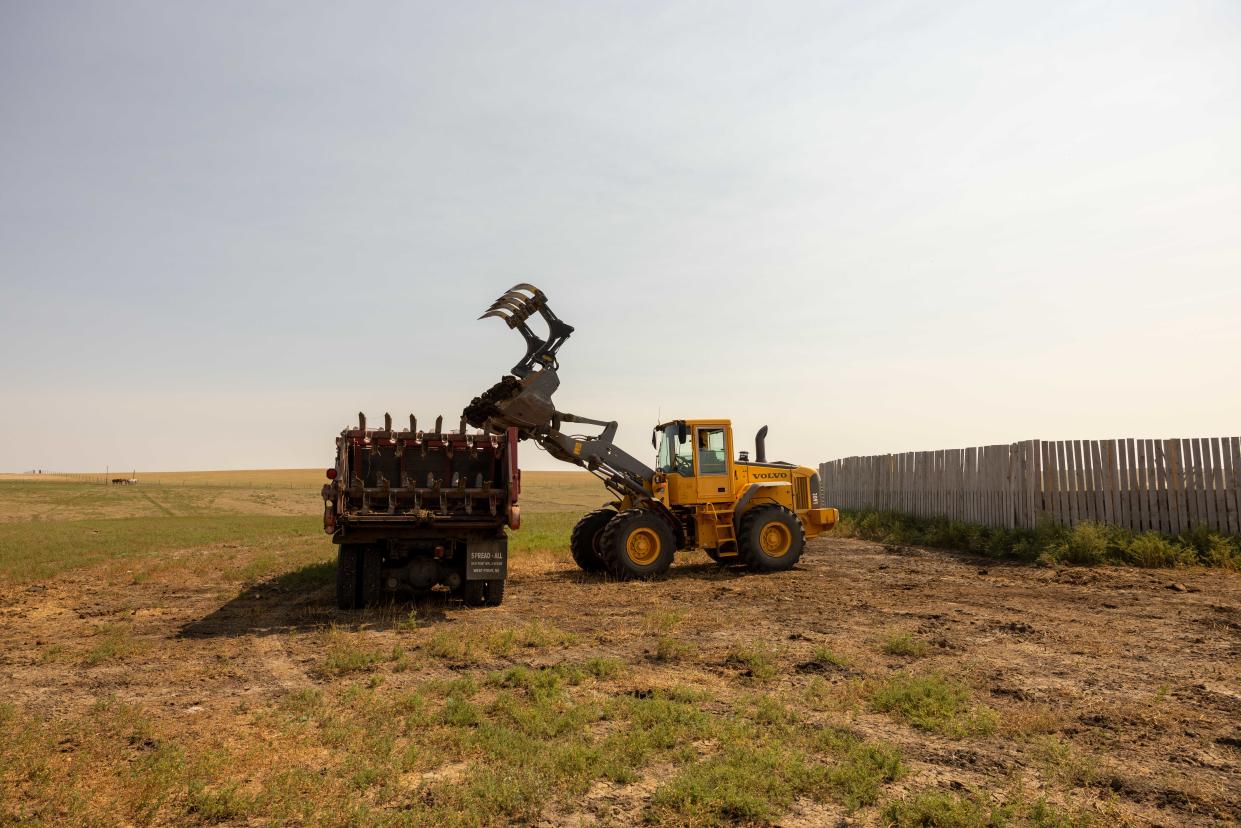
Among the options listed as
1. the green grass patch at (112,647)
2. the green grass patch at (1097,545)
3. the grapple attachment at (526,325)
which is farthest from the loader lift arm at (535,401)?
the green grass patch at (1097,545)

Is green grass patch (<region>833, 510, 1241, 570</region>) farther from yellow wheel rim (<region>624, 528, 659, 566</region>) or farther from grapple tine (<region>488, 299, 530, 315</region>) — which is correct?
grapple tine (<region>488, 299, 530, 315</region>)

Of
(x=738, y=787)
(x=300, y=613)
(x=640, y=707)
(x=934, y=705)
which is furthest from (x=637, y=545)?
(x=738, y=787)

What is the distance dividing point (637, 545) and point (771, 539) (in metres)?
2.78

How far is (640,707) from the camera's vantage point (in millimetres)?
6227

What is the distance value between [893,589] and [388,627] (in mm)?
8037

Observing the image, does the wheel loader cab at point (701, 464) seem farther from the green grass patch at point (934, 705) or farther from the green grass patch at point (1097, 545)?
the green grass patch at point (934, 705)

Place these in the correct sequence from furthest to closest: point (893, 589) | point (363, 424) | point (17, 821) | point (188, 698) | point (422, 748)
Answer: point (893, 589) → point (363, 424) → point (188, 698) → point (422, 748) → point (17, 821)

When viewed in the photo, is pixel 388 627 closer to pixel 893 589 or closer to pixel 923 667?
pixel 923 667

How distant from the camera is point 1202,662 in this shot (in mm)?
7723

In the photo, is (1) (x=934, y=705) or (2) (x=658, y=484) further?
(2) (x=658, y=484)

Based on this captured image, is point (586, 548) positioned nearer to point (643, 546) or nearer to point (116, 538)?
point (643, 546)

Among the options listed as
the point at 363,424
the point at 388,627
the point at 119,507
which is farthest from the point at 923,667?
the point at 119,507

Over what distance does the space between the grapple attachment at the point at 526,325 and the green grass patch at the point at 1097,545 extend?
10266 millimetres

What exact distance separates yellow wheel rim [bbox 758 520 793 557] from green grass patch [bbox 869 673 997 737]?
799 centimetres
